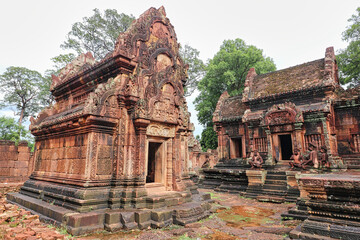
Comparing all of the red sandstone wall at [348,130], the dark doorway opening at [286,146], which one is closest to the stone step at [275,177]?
the red sandstone wall at [348,130]

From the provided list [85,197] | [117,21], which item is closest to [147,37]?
[85,197]

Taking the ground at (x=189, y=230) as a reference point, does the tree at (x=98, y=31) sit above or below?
above

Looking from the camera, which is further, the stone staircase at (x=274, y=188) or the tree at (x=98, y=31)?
the tree at (x=98, y=31)

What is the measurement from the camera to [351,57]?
2167 centimetres

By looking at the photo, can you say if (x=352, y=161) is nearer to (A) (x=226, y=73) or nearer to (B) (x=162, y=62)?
(B) (x=162, y=62)

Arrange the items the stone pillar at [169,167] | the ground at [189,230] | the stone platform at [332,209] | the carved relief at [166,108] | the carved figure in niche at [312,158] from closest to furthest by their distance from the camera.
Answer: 1. the stone platform at [332,209]
2. the ground at [189,230]
3. the carved relief at [166,108]
4. the stone pillar at [169,167]
5. the carved figure in niche at [312,158]

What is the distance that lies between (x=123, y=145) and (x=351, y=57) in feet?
83.1

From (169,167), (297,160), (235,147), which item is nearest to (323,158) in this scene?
(297,160)

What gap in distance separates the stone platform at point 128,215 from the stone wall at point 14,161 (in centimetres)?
906

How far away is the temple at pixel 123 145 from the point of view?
18.9ft

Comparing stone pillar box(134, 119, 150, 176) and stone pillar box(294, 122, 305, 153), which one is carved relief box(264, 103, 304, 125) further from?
stone pillar box(134, 119, 150, 176)

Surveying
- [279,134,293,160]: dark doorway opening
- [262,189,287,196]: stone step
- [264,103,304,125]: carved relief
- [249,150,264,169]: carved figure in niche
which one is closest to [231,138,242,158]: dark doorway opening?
[279,134,293,160]: dark doorway opening

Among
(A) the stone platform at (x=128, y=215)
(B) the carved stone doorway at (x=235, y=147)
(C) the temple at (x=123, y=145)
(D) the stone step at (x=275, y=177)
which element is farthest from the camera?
(B) the carved stone doorway at (x=235, y=147)

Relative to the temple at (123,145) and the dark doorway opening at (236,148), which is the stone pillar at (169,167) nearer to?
the temple at (123,145)
